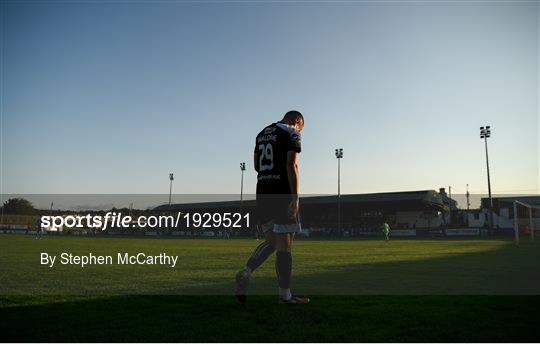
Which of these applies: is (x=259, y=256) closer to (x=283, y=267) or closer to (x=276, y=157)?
(x=283, y=267)

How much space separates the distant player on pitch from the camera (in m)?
5.09

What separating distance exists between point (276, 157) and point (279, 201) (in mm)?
553

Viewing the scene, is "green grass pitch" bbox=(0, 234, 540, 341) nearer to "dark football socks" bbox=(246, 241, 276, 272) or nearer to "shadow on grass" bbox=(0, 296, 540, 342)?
"shadow on grass" bbox=(0, 296, 540, 342)

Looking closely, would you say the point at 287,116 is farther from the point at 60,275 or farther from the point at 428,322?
the point at 60,275

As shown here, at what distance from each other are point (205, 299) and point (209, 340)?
6.63 ft

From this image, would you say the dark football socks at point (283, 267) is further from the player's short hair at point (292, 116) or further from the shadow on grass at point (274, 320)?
the player's short hair at point (292, 116)

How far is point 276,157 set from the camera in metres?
5.29

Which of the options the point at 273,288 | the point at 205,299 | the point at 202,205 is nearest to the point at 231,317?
the point at 205,299

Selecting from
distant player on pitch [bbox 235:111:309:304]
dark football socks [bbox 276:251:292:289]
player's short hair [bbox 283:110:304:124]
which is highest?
player's short hair [bbox 283:110:304:124]

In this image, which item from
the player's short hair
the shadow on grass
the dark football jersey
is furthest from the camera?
the player's short hair

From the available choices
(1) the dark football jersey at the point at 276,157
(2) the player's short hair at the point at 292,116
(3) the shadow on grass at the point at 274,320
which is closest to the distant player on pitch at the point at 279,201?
(1) the dark football jersey at the point at 276,157

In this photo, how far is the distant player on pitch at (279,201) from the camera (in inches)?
200

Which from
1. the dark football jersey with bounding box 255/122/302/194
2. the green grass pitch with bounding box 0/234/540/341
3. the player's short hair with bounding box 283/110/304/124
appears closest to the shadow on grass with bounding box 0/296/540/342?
the green grass pitch with bounding box 0/234/540/341

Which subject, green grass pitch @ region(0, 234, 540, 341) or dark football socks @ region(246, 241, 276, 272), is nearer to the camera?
green grass pitch @ region(0, 234, 540, 341)
